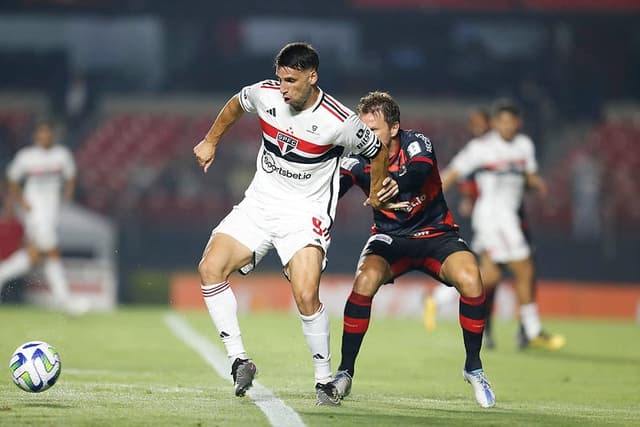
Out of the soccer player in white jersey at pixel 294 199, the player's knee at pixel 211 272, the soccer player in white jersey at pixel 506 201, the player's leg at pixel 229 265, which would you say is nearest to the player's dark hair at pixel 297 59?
the soccer player in white jersey at pixel 294 199

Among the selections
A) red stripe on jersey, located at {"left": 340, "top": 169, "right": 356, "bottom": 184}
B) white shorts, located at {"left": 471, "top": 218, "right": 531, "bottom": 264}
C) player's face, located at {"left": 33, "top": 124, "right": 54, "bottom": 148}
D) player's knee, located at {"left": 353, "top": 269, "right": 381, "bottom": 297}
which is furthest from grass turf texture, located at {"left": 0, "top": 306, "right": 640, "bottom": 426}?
player's face, located at {"left": 33, "top": 124, "right": 54, "bottom": 148}

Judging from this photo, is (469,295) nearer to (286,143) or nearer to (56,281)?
(286,143)

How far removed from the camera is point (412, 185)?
7320 mm

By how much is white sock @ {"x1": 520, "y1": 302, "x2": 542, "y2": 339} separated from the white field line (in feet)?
10.0

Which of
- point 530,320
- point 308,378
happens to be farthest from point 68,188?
point 308,378

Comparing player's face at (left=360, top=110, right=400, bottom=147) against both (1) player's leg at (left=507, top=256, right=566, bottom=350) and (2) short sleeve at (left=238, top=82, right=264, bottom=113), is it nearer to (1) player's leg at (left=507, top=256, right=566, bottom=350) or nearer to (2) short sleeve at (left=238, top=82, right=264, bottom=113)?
(2) short sleeve at (left=238, top=82, right=264, bottom=113)

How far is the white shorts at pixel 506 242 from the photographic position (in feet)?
40.1

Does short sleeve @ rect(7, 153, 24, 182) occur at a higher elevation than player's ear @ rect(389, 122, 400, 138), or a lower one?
lower

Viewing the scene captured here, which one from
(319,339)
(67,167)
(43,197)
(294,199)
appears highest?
(294,199)

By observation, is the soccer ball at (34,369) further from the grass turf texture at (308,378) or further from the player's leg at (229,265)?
the player's leg at (229,265)

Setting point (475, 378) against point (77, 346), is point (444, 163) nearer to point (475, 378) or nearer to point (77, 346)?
point (77, 346)

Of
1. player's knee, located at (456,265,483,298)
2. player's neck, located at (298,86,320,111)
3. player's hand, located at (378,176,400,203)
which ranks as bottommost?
player's knee, located at (456,265,483,298)

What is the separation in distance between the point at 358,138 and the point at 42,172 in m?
8.98

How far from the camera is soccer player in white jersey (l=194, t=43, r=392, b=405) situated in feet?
22.1
